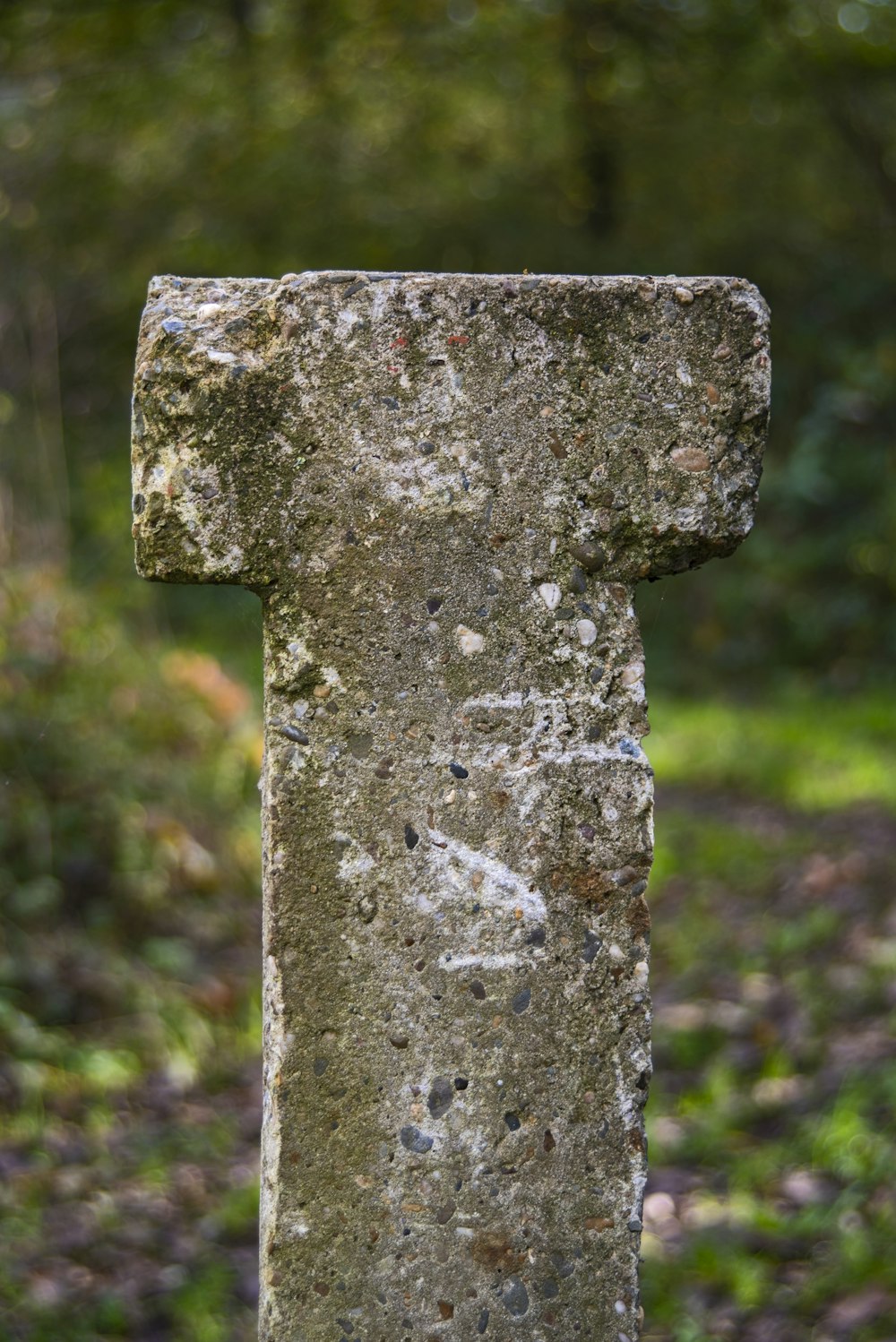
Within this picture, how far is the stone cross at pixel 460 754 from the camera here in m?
1.37

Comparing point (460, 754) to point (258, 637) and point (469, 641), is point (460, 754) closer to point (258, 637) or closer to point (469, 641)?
point (469, 641)

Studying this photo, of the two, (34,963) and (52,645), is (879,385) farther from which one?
(34,963)

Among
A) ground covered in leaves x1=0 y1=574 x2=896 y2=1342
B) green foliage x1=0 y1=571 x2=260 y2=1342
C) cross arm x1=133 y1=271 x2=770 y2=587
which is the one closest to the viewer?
cross arm x1=133 y1=271 x2=770 y2=587

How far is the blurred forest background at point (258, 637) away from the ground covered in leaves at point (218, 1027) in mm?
14

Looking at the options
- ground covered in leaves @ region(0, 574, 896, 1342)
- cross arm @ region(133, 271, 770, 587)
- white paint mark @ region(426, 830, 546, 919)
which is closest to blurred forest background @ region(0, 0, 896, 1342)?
ground covered in leaves @ region(0, 574, 896, 1342)

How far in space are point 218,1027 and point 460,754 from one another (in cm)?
287

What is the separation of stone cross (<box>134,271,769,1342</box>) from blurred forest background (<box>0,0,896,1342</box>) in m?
0.33

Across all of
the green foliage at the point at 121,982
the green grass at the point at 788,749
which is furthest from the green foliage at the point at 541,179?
the green foliage at the point at 121,982

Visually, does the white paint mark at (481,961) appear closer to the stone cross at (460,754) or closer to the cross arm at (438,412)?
the stone cross at (460,754)

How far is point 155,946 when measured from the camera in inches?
162

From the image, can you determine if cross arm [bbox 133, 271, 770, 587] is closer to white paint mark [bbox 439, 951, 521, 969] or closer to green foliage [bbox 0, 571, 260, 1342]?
white paint mark [bbox 439, 951, 521, 969]

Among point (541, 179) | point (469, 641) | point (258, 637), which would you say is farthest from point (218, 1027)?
point (541, 179)

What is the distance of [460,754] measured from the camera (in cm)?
140

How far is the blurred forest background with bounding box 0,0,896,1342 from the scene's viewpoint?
2.94 m
